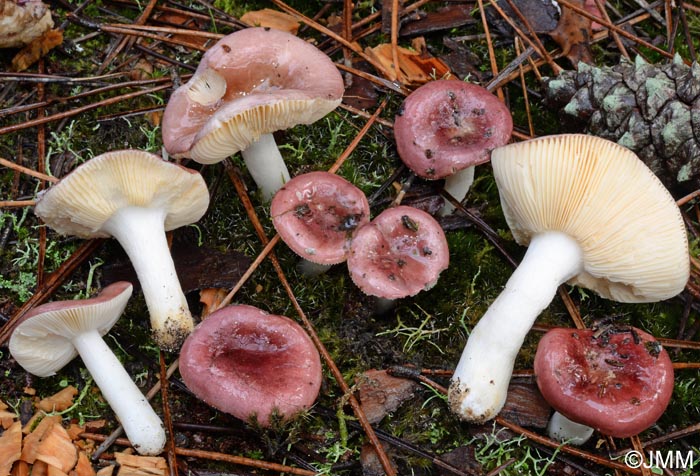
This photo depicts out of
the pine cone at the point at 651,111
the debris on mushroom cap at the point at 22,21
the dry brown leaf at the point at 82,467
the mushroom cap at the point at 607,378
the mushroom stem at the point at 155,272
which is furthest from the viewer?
the debris on mushroom cap at the point at 22,21

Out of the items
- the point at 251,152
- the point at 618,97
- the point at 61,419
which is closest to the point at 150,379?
the point at 61,419

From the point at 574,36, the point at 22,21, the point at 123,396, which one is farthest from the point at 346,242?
the point at 22,21

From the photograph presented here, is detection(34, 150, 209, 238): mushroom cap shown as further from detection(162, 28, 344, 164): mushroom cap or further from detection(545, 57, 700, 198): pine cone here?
detection(545, 57, 700, 198): pine cone

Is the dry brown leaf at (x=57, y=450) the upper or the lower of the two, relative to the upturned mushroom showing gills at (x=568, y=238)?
lower

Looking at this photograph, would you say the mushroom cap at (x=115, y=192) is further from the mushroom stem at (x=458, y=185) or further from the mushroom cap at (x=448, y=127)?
the mushroom stem at (x=458, y=185)

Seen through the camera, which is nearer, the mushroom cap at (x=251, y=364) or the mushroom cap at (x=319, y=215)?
the mushroom cap at (x=251, y=364)

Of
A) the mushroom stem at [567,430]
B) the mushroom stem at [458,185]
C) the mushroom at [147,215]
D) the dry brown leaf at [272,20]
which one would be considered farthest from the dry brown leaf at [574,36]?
the mushroom at [147,215]

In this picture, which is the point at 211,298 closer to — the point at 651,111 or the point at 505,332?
the point at 505,332
